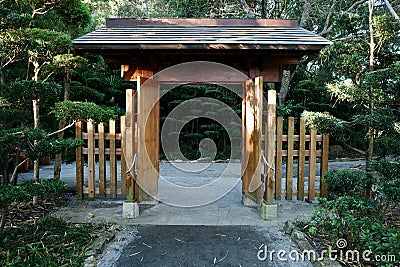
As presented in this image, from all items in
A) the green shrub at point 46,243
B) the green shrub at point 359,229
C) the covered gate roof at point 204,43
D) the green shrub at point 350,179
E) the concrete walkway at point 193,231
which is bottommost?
the concrete walkway at point 193,231

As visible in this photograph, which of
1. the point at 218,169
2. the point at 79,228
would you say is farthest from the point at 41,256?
the point at 218,169

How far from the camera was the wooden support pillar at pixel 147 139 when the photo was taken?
425cm

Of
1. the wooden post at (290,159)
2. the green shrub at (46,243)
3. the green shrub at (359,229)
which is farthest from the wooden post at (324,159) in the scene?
Result: the green shrub at (46,243)

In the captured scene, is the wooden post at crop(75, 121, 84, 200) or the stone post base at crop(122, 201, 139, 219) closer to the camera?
the stone post base at crop(122, 201, 139, 219)

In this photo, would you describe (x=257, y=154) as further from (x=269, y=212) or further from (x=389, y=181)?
(x=389, y=181)

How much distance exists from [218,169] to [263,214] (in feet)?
13.8

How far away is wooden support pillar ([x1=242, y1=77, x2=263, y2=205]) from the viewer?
13.5ft

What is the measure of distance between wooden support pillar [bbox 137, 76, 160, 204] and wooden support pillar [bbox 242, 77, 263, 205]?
4.37 ft

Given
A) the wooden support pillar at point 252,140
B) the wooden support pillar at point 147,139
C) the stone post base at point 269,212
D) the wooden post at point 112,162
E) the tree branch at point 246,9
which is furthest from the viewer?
the tree branch at point 246,9

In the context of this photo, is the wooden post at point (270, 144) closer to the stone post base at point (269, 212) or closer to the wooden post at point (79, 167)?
the stone post base at point (269, 212)

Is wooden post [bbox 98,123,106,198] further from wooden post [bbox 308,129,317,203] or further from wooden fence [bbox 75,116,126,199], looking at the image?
wooden post [bbox 308,129,317,203]

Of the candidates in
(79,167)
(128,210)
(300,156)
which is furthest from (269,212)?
(79,167)

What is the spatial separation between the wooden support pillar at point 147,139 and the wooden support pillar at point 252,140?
133 cm

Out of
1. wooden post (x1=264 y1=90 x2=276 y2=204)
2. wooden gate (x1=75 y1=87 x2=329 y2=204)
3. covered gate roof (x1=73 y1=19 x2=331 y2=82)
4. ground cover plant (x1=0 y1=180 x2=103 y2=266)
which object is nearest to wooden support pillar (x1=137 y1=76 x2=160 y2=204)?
wooden gate (x1=75 y1=87 x2=329 y2=204)
